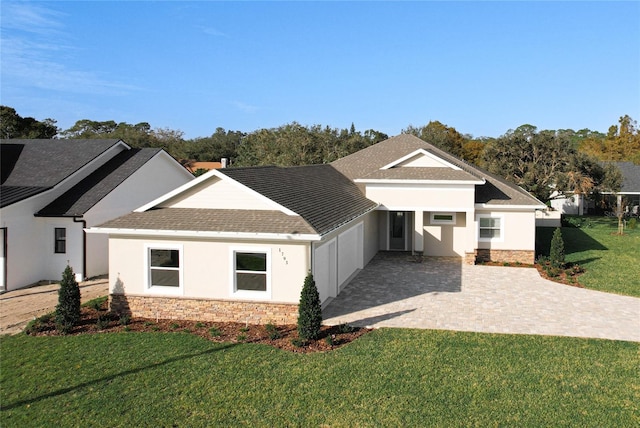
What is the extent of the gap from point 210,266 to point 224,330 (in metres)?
1.86

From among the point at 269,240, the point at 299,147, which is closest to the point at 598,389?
the point at 269,240

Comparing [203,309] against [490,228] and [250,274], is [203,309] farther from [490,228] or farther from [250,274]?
[490,228]

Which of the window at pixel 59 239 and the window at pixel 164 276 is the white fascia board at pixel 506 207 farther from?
the window at pixel 59 239

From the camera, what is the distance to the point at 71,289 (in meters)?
12.8

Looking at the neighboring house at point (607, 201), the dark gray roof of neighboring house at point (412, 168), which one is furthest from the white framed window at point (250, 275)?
the neighboring house at point (607, 201)

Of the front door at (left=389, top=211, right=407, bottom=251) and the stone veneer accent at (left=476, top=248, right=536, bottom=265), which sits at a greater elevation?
the front door at (left=389, top=211, right=407, bottom=251)

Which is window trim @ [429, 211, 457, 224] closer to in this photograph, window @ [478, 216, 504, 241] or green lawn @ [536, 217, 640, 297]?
window @ [478, 216, 504, 241]

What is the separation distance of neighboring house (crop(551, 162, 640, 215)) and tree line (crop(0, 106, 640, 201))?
405 centimetres

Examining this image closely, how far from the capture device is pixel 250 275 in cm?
1316

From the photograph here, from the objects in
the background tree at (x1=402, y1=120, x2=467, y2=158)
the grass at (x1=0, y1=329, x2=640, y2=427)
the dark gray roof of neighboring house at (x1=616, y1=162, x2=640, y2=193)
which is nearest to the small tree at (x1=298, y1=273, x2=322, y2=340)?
the grass at (x1=0, y1=329, x2=640, y2=427)

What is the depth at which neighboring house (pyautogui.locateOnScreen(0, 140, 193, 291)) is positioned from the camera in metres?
17.4

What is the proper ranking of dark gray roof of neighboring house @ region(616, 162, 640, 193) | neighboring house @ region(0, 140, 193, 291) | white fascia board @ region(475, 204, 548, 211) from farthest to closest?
dark gray roof of neighboring house @ region(616, 162, 640, 193) → white fascia board @ region(475, 204, 548, 211) → neighboring house @ region(0, 140, 193, 291)

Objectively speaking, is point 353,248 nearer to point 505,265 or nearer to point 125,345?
point 505,265

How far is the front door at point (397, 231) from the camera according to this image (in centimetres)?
2484
